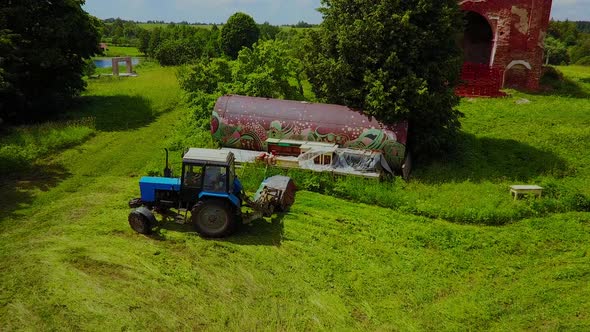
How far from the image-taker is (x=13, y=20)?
81.9 ft

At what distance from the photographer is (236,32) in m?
71.1

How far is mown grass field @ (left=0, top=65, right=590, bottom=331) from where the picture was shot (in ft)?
34.0

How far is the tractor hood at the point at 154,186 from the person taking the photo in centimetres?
1401

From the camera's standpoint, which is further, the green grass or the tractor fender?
the green grass

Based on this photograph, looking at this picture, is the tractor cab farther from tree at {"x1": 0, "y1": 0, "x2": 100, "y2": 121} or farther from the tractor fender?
tree at {"x1": 0, "y1": 0, "x2": 100, "y2": 121}

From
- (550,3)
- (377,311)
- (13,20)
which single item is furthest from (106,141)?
(550,3)

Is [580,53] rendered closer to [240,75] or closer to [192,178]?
[240,75]

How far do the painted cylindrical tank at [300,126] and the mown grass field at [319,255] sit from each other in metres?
1.61

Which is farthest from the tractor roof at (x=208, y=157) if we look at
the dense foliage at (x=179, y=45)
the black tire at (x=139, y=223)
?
the dense foliage at (x=179, y=45)

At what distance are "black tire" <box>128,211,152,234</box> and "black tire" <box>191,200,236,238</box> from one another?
1.39 m

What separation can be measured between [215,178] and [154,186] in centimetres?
213

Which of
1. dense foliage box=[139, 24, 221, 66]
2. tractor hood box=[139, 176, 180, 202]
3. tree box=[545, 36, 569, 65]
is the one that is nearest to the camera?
tractor hood box=[139, 176, 180, 202]

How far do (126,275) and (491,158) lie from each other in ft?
55.8

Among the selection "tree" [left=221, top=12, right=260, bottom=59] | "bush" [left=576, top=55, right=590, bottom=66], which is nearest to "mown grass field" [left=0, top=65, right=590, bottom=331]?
"tree" [left=221, top=12, right=260, bottom=59]
